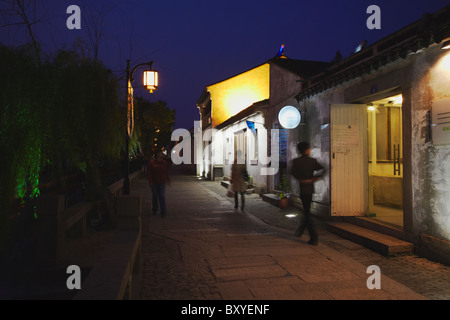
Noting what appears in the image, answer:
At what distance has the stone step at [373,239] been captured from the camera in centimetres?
576

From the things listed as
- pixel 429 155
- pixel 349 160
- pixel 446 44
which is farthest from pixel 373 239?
Answer: pixel 446 44

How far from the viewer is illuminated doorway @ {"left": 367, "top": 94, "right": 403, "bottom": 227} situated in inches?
377

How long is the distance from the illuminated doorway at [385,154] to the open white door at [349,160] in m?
1.98

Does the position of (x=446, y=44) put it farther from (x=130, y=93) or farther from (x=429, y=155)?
(x=130, y=93)

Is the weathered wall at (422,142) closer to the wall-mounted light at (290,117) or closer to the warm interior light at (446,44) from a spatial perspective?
the warm interior light at (446,44)

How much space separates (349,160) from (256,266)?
3.97 m

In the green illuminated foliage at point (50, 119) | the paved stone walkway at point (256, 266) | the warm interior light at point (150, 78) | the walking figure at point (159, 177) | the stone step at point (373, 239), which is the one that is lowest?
the paved stone walkway at point (256, 266)

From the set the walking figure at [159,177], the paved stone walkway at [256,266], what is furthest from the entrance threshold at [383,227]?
the walking figure at [159,177]

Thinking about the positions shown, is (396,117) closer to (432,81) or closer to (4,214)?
(432,81)

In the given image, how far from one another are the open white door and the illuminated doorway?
1.98 m

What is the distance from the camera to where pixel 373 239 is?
617cm

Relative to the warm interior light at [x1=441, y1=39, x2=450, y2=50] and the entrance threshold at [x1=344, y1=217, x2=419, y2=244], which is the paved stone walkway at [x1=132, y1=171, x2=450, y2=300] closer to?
the entrance threshold at [x1=344, y1=217, x2=419, y2=244]

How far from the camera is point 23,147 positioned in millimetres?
4852

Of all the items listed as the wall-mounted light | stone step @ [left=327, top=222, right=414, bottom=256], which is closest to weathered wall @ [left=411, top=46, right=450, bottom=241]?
stone step @ [left=327, top=222, right=414, bottom=256]
